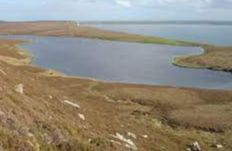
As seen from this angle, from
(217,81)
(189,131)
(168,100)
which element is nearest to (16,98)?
(189,131)

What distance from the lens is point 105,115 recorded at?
3500cm

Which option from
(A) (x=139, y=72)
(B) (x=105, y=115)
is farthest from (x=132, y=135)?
(A) (x=139, y=72)

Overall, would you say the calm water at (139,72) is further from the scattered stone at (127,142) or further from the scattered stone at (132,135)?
the scattered stone at (127,142)

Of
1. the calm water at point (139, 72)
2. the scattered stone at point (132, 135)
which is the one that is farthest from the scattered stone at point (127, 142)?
the calm water at point (139, 72)

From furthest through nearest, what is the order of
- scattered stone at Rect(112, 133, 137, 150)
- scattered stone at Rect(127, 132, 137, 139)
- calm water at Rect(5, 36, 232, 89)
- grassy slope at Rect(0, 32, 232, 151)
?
calm water at Rect(5, 36, 232, 89), scattered stone at Rect(127, 132, 137, 139), scattered stone at Rect(112, 133, 137, 150), grassy slope at Rect(0, 32, 232, 151)

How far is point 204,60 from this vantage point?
123 m

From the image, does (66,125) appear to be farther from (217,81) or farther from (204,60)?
(204,60)

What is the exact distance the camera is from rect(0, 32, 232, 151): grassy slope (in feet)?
56.9

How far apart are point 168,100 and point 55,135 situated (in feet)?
124

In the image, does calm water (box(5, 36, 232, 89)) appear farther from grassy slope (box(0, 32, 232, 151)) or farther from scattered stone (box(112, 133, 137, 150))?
scattered stone (box(112, 133, 137, 150))

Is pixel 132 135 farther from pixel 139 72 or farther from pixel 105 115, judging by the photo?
pixel 139 72

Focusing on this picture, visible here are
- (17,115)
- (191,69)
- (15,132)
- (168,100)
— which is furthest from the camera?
(191,69)

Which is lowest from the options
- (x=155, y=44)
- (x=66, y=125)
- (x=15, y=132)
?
(x=155, y=44)

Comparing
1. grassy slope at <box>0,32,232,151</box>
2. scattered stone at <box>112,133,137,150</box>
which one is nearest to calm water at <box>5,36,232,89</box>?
grassy slope at <box>0,32,232,151</box>
